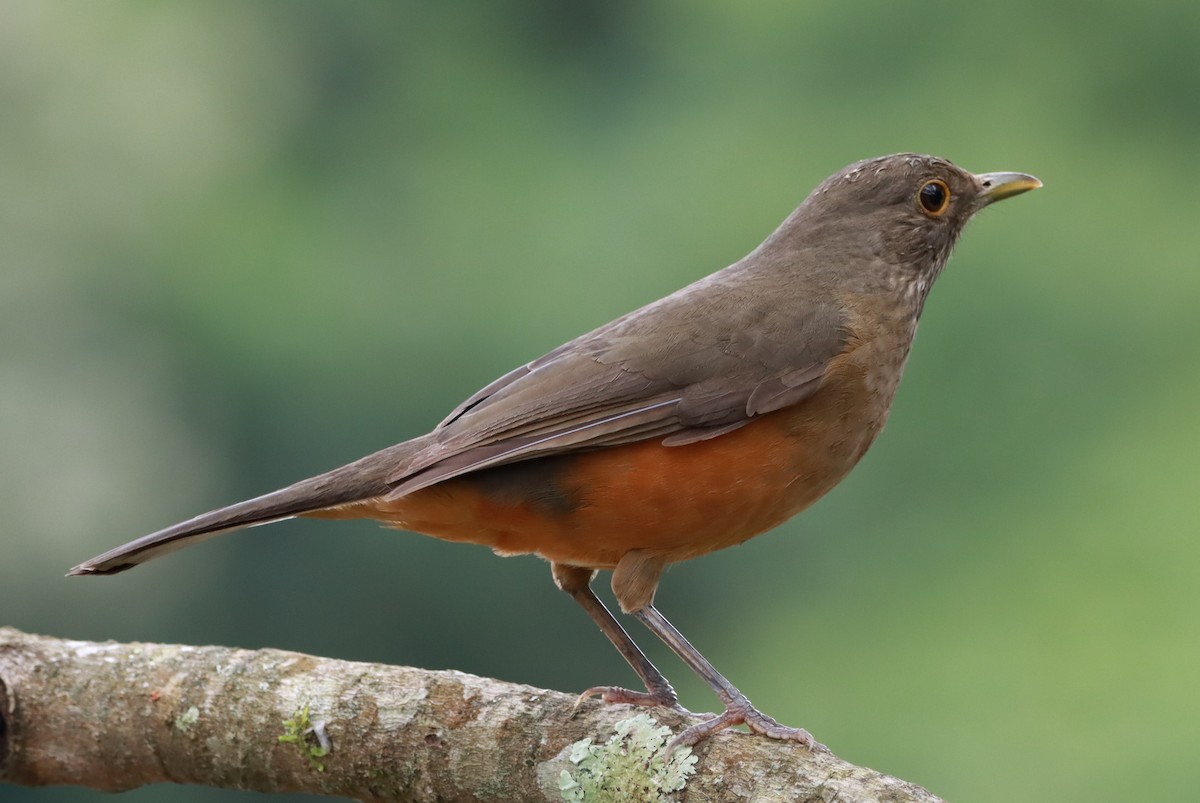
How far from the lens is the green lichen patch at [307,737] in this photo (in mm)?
3816

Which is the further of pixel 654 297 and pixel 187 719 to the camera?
pixel 654 297

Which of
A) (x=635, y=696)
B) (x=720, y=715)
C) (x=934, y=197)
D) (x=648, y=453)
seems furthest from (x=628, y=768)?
(x=934, y=197)

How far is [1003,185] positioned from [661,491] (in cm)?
185

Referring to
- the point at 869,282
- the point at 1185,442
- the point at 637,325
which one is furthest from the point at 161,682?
the point at 1185,442

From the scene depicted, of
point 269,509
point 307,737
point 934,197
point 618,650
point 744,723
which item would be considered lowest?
point 307,737

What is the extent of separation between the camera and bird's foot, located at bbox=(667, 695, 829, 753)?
131 inches

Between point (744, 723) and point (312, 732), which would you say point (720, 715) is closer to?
point (744, 723)

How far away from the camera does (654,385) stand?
4.07 meters

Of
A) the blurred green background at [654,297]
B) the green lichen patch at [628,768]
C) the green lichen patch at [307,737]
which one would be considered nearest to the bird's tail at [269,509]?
the green lichen patch at [307,737]

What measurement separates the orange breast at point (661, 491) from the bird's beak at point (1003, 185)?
115cm

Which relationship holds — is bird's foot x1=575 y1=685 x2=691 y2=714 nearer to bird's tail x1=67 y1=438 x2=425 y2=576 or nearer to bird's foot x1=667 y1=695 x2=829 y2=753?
bird's foot x1=667 y1=695 x2=829 y2=753

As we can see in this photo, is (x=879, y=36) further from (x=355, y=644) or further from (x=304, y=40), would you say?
(x=355, y=644)

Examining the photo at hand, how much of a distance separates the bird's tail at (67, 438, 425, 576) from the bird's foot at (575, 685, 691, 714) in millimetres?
841

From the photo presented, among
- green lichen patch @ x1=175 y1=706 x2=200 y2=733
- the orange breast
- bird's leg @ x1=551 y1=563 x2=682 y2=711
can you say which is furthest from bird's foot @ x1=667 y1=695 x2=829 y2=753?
green lichen patch @ x1=175 y1=706 x2=200 y2=733
